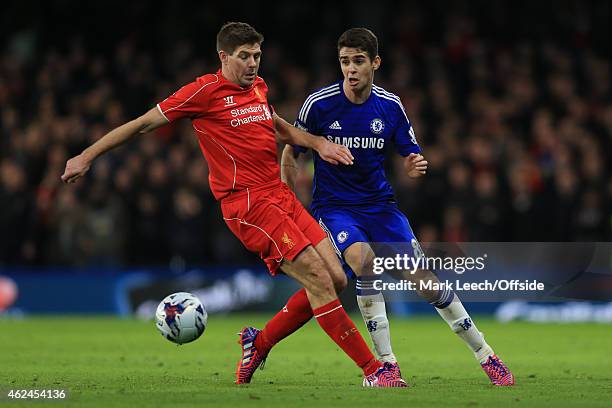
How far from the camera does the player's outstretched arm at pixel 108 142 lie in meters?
8.16

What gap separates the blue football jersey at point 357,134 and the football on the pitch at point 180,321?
1292mm

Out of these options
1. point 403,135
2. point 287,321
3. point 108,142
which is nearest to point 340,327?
point 287,321

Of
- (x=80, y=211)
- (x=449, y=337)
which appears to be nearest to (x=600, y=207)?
(x=449, y=337)

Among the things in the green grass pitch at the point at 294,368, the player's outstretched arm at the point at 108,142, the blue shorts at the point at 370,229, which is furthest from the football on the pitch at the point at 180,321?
the player's outstretched arm at the point at 108,142

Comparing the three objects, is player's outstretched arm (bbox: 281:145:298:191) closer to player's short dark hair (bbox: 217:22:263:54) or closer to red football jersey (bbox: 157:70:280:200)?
red football jersey (bbox: 157:70:280:200)

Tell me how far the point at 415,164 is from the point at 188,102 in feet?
5.65

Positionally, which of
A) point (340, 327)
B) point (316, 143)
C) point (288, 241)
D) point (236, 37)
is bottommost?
point (340, 327)

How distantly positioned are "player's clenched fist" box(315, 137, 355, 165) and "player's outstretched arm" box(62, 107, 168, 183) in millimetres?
1169

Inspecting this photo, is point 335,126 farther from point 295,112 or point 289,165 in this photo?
point 295,112

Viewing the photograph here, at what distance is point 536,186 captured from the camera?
702 inches

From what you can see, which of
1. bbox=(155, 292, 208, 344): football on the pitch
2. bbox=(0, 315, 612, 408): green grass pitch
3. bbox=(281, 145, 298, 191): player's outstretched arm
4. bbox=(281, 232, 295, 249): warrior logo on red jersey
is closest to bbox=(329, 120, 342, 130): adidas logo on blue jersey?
bbox=(281, 145, 298, 191): player's outstretched arm

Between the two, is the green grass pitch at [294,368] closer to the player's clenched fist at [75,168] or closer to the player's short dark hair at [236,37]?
the player's clenched fist at [75,168]

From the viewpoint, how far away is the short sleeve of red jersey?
864 cm

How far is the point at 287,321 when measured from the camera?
30.0ft
